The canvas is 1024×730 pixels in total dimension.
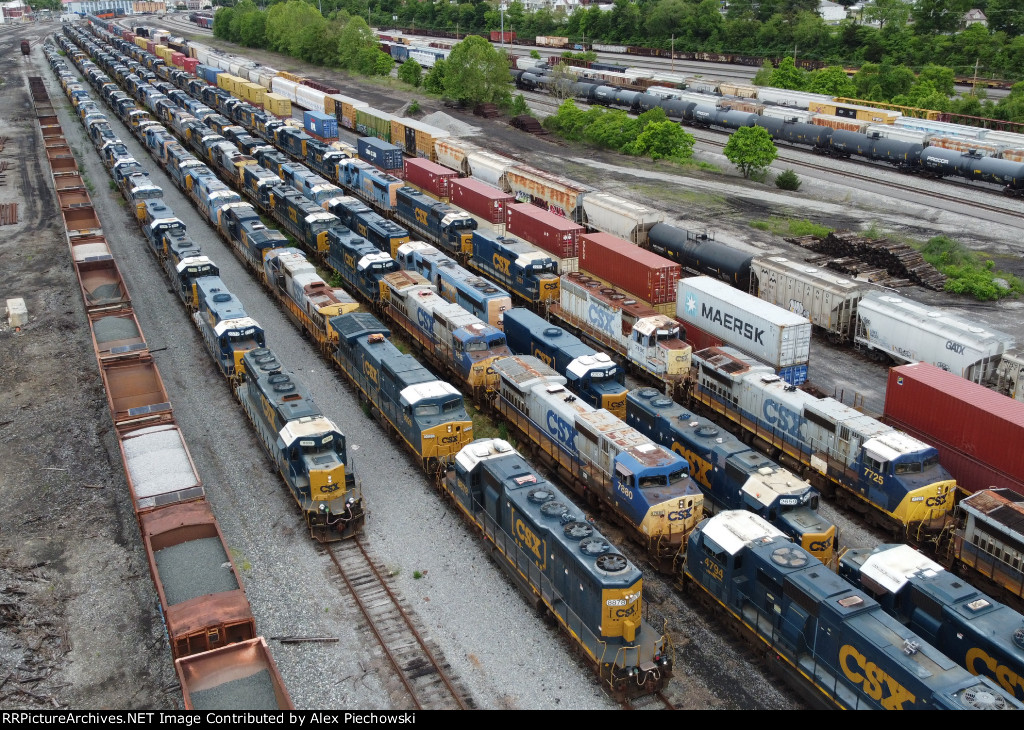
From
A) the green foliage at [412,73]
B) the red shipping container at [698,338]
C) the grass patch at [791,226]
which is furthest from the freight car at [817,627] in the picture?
the green foliage at [412,73]

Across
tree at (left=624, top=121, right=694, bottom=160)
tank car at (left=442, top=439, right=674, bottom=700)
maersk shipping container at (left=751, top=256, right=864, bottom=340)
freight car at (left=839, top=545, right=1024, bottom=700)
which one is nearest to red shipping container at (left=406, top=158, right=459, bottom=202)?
tree at (left=624, top=121, right=694, bottom=160)

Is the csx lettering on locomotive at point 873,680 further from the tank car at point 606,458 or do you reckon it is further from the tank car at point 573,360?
the tank car at point 573,360

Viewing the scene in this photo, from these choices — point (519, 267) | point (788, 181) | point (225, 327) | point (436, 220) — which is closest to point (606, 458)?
point (225, 327)

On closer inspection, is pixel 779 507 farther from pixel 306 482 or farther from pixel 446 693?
pixel 306 482

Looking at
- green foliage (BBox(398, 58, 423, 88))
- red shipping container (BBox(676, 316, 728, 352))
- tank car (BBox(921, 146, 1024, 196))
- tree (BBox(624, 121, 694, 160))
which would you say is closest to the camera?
red shipping container (BBox(676, 316, 728, 352))

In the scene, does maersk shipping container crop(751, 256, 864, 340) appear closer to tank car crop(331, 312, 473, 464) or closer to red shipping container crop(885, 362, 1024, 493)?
red shipping container crop(885, 362, 1024, 493)

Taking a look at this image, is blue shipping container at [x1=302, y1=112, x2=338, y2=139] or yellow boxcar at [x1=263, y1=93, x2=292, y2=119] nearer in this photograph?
blue shipping container at [x1=302, y1=112, x2=338, y2=139]
